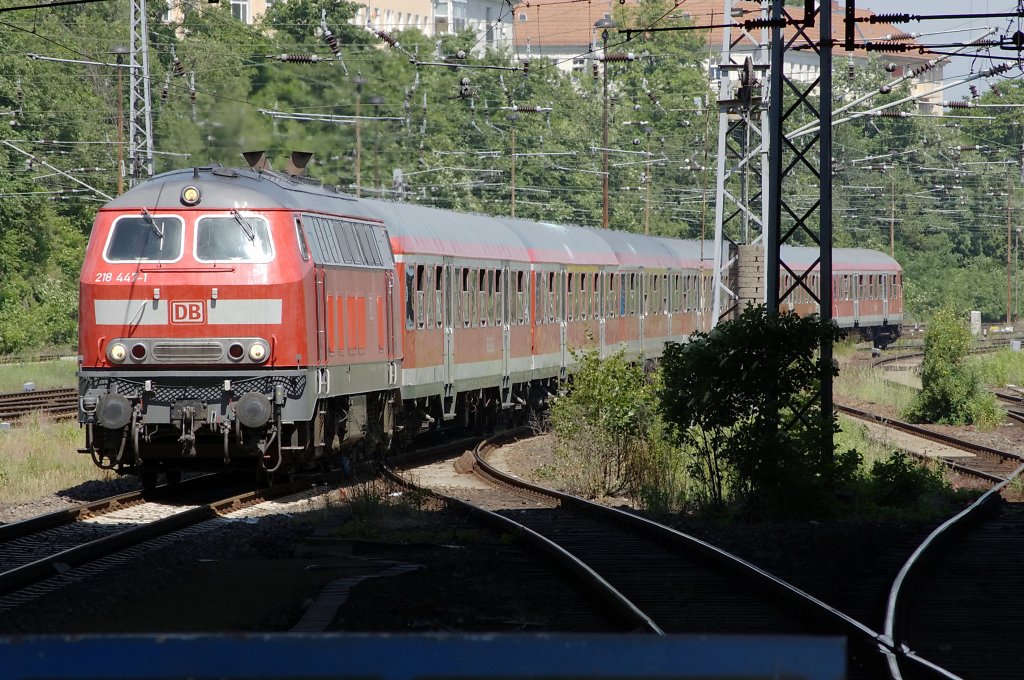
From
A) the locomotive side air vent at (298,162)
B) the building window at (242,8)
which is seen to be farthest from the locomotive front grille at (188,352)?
the building window at (242,8)

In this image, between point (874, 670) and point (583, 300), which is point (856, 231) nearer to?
point (583, 300)

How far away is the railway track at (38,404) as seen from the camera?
83.8 feet

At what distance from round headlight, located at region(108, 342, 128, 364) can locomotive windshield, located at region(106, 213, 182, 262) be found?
90 cm

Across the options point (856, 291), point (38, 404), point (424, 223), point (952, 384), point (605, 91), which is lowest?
point (38, 404)

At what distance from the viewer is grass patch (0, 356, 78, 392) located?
3453 cm

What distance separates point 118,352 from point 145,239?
121 cm

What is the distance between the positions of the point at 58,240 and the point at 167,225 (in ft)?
128

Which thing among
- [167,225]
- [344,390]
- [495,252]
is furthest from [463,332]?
[167,225]

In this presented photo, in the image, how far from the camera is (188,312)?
14797 mm

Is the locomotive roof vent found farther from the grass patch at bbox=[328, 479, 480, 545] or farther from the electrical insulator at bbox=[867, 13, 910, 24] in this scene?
the electrical insulator at bbox=[867, 13, 910, 24]

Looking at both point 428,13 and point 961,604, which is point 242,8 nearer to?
point 428,13

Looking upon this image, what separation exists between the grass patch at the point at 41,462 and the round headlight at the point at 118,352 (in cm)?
197

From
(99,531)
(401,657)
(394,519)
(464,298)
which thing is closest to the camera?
(401,657)

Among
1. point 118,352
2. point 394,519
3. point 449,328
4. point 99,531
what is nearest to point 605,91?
point 449,328
